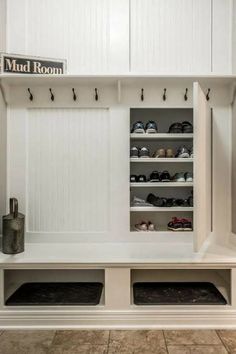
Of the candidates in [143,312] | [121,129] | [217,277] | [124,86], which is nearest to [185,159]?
[121,129]

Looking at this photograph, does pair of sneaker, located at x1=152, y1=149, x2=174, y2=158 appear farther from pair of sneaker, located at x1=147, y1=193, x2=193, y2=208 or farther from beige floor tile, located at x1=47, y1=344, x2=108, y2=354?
beige floor tile, located at x1=47, y1=344, x2=108, y2=354

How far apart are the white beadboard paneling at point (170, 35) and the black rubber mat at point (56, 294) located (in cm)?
187

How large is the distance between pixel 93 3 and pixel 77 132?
1110mm

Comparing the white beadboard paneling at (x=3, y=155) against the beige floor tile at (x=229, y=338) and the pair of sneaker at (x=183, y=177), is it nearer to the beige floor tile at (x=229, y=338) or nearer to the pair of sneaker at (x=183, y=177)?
the pair of sneaker at (x=183, y=177)

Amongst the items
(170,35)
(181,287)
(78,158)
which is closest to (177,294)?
(181,287)

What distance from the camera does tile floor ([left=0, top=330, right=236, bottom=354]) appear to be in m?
1.62

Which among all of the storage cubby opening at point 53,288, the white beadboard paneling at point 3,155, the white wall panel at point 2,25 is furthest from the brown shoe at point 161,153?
the white wall panel at point 2,25

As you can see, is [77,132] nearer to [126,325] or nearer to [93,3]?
[93,3]

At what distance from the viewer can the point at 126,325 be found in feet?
6.09

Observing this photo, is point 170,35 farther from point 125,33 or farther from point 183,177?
point 183,177

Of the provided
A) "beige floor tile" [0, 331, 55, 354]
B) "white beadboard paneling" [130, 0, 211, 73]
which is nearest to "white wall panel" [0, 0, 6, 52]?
"white beadboard paneling" [130, 0, 211, 73]

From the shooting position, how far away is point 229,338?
5.75 ft

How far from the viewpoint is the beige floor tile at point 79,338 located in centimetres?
170

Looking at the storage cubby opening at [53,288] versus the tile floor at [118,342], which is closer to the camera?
the tile floor at [118,342]
